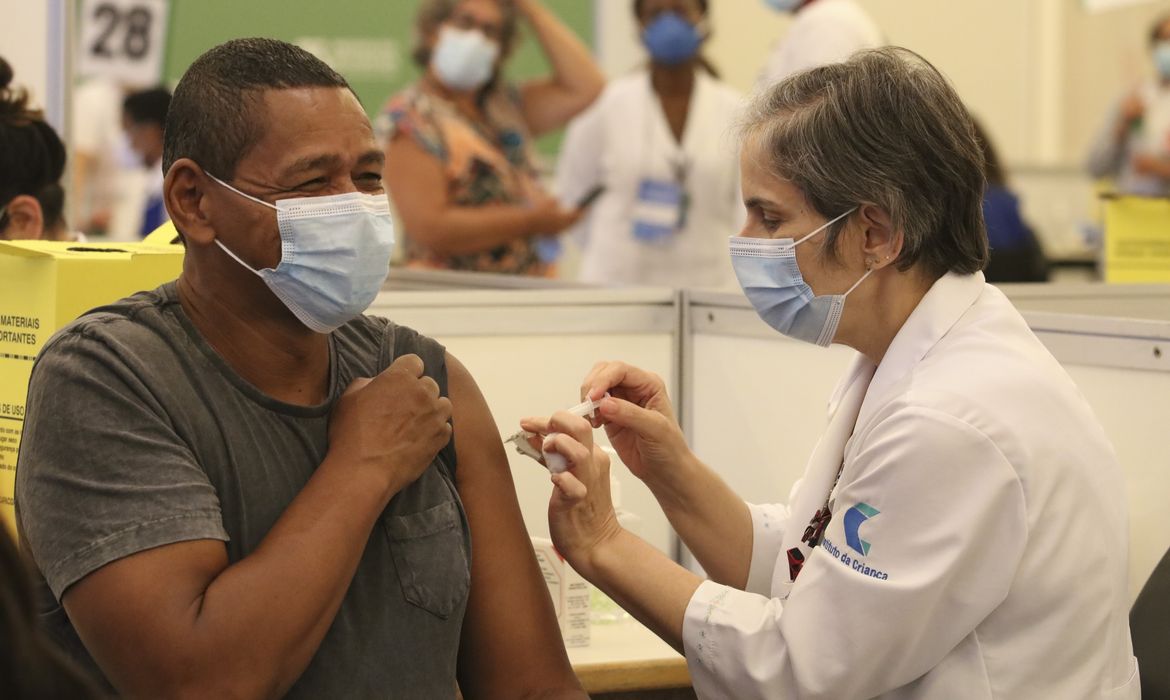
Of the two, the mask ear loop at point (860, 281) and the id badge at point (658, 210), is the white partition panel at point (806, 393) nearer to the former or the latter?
the mask ear loop at point (860, 281)

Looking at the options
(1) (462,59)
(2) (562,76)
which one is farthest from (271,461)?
(2) (562,76)

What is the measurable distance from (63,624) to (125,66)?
484 centimetres

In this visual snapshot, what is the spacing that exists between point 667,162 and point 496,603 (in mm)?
3010

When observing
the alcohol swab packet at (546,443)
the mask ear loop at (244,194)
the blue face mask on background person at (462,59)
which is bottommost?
the alcohol swab packet at (546,443)

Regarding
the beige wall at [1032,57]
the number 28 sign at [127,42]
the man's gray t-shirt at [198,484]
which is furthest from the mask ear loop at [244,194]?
the beige wall at [1032,57]

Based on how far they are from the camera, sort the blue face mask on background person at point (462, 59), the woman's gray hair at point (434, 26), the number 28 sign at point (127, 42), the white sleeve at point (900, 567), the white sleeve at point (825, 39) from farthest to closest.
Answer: the number 28 sign at point (127, 42), the woman's gray hair at point (434, 26), the blue face mask on background person at point (462, 59), the white sleeve at point (825, 39), the white sleeve at point (900, 567)

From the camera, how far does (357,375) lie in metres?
1.61

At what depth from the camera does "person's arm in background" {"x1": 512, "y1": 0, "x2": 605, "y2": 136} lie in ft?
16.0

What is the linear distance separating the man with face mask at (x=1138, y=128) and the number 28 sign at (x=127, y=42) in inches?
148

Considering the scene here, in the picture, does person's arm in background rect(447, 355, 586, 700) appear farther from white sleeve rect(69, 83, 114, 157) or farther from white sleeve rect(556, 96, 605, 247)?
white sleeve rect(69, 83, 114, 157)

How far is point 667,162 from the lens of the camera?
450cm

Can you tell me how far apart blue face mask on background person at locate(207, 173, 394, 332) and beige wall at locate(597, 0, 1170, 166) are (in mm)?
6567

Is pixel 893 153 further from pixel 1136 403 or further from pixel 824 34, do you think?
pixel 824 34

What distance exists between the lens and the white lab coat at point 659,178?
4.48 m
